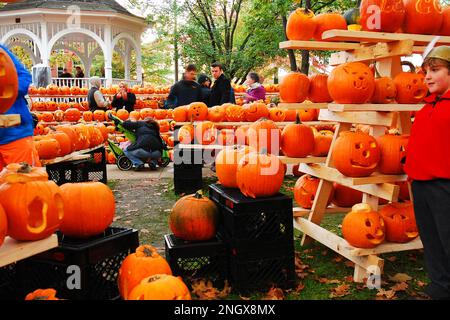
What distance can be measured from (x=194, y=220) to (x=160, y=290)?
3.33 feet

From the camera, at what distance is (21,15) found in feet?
62.4

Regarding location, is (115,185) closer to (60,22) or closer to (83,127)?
(83,127)

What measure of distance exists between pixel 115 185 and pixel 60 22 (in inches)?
538

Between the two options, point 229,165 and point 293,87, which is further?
point 293,87

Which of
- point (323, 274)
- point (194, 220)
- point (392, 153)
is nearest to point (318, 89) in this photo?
point (392, 153)

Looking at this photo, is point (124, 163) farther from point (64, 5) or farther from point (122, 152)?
point (64, 5)

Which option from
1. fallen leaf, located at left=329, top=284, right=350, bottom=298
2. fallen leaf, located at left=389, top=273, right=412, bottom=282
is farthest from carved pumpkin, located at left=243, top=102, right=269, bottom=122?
fallen leaf, located at left=329, top=284, right=350, bottom=298

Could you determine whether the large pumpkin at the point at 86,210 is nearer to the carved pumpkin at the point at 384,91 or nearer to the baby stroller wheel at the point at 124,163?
the carved pumpkin at the point at 384,91

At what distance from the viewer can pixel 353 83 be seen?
400cm

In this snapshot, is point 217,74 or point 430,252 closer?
point 430,252

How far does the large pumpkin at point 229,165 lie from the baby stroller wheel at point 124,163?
5.79m
